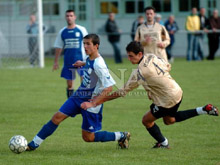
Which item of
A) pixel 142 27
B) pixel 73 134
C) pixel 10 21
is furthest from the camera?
pixel 10 21

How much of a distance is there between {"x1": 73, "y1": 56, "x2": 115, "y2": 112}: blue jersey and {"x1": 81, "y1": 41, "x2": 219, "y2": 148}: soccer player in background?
10.5 inches

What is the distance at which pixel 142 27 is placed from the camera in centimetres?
1161

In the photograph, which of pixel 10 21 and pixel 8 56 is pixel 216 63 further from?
pixel 10 21

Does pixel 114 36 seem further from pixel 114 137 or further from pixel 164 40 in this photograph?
pixel 114 137

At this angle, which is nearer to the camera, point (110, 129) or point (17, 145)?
point (17, 145)

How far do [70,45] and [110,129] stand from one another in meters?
3.17

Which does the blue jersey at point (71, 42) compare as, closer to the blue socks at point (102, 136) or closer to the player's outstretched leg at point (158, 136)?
the blue socks at point (102, 136)

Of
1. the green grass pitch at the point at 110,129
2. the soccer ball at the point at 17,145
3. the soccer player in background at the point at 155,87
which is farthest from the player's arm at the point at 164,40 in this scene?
the soccer ball at the point at 17,145

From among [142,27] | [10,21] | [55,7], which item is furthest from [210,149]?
[55,7]

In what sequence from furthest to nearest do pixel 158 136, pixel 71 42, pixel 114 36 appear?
pixel 114 36, pixel 71 42, pixel 158 136

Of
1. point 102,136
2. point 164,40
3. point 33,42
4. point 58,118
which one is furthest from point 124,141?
point 33,42

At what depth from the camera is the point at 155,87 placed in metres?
6.90

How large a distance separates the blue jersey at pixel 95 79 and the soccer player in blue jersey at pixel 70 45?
13.7 ft

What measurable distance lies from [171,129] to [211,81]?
6.81 meters
